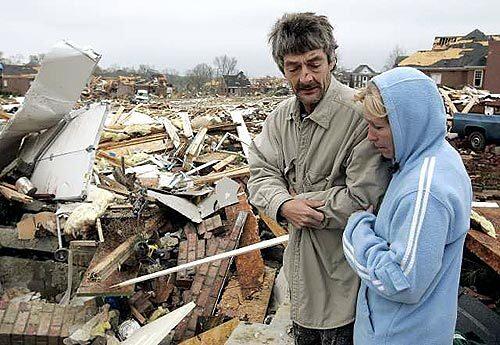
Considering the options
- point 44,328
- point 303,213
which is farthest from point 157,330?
point 303,213

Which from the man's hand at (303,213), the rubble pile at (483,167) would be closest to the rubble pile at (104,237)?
the man's hand at (303,213)

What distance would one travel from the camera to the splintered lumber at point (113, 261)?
467 cm

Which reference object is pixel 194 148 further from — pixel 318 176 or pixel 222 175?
pixel 318 176

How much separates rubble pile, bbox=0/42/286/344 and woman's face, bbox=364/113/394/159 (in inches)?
94.5

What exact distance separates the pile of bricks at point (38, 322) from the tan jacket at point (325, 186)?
3.42m

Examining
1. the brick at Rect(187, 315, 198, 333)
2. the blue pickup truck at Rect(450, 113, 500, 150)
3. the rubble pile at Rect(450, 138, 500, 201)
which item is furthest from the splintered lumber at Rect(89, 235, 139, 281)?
the blue pickup truck at Rect(450, 113, 500, 150)

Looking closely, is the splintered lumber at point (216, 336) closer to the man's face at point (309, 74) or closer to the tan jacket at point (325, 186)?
the tan jacket at point (325, 186)

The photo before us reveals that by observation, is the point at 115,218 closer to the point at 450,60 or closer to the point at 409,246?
the point at 409,246

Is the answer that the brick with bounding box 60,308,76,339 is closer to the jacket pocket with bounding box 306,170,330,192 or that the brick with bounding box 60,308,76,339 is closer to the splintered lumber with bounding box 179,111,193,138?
the jacket pocket with bounding box 306,170,330,192

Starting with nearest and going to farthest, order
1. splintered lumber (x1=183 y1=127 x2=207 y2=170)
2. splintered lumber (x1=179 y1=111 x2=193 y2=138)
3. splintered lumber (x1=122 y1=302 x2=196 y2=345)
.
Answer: splintered lumber (x1=122 y1=302 x2=196 y2=345), splintered lumber (x1=183 y1=127 x2=207 y2=170), splintered lumber (x1=179 y1=111 x2=193 y2=138)

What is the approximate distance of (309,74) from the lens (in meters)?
2.09

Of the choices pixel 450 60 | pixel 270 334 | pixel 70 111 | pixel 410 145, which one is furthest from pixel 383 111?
pixel 450 60

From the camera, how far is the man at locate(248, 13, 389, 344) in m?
2.01

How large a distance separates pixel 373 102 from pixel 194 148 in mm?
7728
